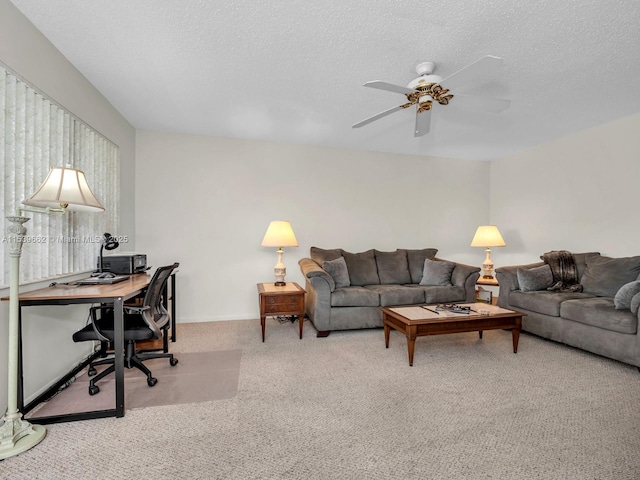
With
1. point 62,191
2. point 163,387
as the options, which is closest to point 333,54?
point 62,191

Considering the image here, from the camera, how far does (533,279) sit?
3.67 m

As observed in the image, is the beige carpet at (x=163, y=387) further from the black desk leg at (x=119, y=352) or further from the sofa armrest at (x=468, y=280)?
the sofa armrest at (x=468, y=280)

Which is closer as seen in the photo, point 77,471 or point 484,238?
point 77,471

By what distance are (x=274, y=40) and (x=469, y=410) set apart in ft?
9.27

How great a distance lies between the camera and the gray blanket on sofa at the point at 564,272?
3.63 m

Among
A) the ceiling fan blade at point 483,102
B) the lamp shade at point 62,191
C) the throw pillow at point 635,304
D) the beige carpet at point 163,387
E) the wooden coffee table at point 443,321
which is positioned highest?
the ceiling fan blade at point 483,102

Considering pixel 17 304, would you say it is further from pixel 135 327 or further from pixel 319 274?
pixel 319 274

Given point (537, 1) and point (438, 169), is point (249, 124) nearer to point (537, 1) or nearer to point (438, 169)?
point (537, 1)

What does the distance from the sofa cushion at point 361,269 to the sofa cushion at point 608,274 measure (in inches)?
95.2

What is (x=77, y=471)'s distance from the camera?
57.9 inches

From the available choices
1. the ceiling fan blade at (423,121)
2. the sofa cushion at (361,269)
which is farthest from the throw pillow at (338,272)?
the ceiling fan blade at (423,121)

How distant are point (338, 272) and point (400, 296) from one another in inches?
32.0

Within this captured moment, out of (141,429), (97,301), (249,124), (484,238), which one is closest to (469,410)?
(141,429)

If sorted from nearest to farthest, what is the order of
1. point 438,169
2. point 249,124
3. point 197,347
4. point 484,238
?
point 197,347 < point 249,124 < point 484,238 < point 438,169
